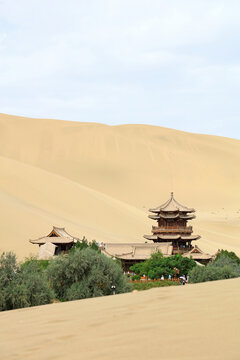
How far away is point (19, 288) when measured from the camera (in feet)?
51.3

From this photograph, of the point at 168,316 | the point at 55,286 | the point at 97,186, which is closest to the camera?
the point at 168,316

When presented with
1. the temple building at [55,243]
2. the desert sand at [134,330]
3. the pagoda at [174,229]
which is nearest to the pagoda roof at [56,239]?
the temple building at [55,243]

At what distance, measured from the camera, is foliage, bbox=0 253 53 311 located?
50.7ft

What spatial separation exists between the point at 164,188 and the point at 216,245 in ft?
123

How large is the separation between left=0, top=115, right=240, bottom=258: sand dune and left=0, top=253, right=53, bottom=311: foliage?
82.9ft

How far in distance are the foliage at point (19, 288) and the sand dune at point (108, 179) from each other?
25.3 m

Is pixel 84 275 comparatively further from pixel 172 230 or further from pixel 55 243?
pixel 172 230

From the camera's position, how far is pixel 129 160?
108500 mm

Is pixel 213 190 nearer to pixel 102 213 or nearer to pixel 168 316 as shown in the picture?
pixel 102 213

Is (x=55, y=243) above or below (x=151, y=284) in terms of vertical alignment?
above

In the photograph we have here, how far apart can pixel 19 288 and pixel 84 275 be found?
4306 millimetres

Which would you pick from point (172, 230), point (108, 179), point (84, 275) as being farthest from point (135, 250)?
point (108, 179)

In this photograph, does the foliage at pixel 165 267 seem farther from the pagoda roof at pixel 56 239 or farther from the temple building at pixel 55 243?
the pagoda roof at pixel 56 239

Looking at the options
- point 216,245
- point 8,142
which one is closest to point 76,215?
point 216,245
